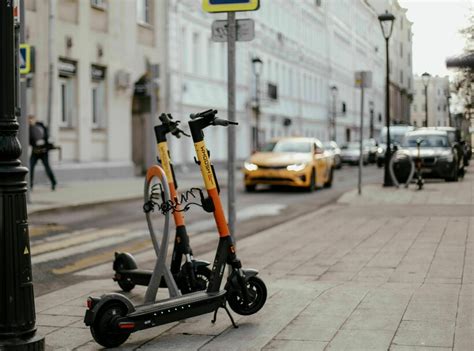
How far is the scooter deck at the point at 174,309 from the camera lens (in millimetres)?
5750

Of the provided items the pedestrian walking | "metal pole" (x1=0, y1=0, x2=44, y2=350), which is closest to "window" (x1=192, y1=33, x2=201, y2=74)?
the pedestrian walking

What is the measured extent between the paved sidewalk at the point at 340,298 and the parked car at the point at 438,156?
1344 centimetres

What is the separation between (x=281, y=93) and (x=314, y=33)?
7097mm

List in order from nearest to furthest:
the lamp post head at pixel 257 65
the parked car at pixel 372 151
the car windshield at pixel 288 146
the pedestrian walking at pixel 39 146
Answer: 1. the pedestrian walking at pixel 39 146
2. the car windshield at pixel 288 146
3. the lamp post head at pixel 257 65
4. the parked car at pixel 372 151

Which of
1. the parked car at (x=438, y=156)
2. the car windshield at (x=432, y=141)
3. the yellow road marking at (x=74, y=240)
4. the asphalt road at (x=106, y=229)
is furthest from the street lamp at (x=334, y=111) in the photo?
the yellow road marking at (x=74, y=240)

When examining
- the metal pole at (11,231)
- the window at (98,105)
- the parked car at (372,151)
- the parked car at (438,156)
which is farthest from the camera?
the parked car at (372,151)

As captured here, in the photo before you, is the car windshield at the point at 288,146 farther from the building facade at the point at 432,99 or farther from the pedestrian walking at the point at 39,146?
the pedestrian walking at the point at 39,146

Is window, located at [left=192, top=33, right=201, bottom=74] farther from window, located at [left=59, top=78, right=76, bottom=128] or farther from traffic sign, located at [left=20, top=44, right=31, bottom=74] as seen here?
traffic sign, located at [left=20, top=44, right=31, bottom=74]

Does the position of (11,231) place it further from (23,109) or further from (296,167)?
(296,167)

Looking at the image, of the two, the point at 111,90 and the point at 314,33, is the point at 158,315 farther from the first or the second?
the point at 314,33

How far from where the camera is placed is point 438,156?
26.4 meters

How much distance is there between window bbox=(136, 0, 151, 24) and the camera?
33278 mm

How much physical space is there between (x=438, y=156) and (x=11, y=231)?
73.1ft

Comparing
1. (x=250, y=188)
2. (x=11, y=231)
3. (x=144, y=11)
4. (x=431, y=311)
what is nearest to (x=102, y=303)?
(x=11, y=231)
